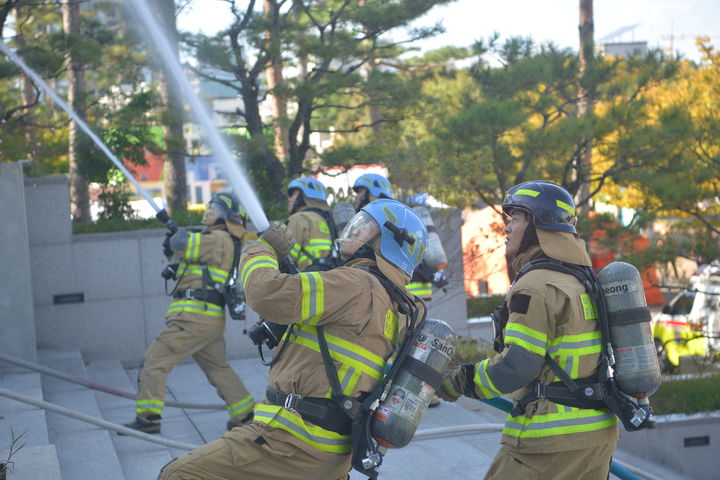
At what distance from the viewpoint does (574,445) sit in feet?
11.9

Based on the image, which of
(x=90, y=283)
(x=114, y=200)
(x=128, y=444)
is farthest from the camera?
(x=114, y=200)

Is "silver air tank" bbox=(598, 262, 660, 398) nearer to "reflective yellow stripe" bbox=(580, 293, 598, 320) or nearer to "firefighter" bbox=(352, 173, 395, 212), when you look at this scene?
"reflective yellow stripe" bbox=(580, 293, 598, 320)

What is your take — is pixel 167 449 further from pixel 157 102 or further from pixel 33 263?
pixel 157 102

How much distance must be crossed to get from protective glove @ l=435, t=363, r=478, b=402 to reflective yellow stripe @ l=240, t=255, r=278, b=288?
92cm

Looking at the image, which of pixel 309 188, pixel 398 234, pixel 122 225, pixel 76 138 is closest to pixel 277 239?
pixel 398 234

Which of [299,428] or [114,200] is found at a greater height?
[114,200]

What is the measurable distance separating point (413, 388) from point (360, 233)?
71 cm

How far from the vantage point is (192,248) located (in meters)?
7.25

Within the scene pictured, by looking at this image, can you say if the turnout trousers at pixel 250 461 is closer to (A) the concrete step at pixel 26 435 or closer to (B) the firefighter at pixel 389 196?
(A) the concrete step at pixel 26 435

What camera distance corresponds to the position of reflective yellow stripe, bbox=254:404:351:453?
3.46m

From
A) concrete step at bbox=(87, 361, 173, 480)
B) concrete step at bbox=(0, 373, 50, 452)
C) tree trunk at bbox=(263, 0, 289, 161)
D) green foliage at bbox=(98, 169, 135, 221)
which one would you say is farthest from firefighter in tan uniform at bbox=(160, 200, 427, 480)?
green foliage at bbox=(98, 169, 135, 221)

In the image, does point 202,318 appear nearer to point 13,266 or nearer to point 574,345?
point 13,266

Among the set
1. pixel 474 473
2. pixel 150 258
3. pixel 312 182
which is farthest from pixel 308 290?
pixel 150 258

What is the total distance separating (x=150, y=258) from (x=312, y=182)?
10.6 feet
